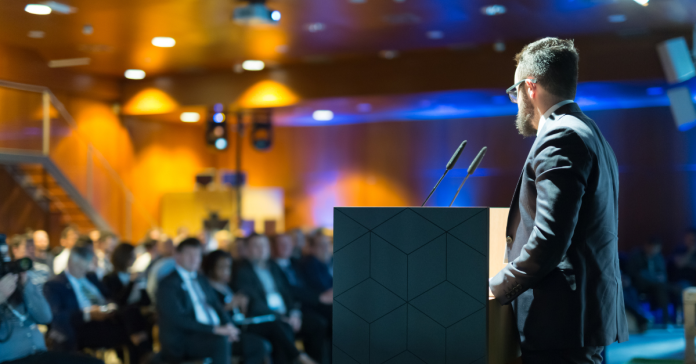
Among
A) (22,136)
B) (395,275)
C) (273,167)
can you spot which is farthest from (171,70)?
(395,275)

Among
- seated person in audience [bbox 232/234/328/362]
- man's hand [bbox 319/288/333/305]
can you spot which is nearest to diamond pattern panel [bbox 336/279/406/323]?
seated person in audience [bbox 232/234/328/362]

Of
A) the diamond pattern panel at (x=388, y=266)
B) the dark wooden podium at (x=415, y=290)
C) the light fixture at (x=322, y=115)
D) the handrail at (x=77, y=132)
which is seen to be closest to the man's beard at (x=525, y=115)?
the dark wooden podium at (x=415, y=290)

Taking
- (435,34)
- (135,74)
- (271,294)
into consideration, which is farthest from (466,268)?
(135,74)

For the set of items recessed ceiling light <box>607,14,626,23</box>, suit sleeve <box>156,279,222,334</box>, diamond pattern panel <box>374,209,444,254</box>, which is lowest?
suit sleeve <box>156,279,222,334</box>

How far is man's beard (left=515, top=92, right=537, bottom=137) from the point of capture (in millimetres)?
1830

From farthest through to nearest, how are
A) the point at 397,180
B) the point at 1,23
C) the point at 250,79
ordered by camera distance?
→ 1. the point at 397,180
2. the point at 250,79
3. the point at 1,23

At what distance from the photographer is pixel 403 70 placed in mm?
9445

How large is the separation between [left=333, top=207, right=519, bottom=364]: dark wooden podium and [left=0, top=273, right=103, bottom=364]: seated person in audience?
2166 millimetres

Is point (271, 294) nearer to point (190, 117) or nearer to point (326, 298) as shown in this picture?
point (326, 298)

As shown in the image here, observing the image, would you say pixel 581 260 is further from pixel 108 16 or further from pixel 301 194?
pixel 301 194

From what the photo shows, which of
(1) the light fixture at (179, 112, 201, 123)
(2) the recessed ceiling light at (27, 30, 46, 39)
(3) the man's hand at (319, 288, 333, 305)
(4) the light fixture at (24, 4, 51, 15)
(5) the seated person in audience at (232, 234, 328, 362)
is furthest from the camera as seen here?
(1) the light fixture at (179, 112, 201, 123)

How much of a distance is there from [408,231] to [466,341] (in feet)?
1.03

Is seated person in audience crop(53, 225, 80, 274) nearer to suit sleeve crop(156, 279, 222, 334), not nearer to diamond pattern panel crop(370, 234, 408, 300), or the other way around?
suit sleeve crop(156, 279, 222, 334)

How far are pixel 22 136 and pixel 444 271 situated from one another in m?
8.57
